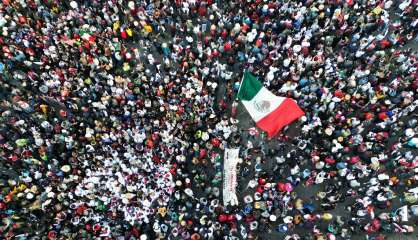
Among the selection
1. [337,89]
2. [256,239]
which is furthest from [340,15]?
[256,239]

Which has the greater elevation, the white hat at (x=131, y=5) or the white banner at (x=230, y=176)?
the white hat at (x=131, y=5)

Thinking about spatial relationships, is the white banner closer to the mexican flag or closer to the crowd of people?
the crowd of people

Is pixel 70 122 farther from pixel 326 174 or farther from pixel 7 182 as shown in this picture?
pixel 326 174

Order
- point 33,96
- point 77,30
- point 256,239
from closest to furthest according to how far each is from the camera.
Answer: point 256,239, point 33,96, point 77,30

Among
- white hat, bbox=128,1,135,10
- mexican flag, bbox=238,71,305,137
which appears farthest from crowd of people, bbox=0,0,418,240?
mexican flag, bbox=238,71,305,137

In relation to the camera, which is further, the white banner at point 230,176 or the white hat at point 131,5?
the white hat at point 131,5

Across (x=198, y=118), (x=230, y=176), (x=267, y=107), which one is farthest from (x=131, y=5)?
(x=230, y=176)

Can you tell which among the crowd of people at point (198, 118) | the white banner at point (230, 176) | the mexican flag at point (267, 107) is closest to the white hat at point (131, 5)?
the crowd of people at point (198, 118)

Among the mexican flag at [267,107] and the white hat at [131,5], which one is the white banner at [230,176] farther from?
the white hat at [131,5]

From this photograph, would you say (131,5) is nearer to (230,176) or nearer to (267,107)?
(267,107)
